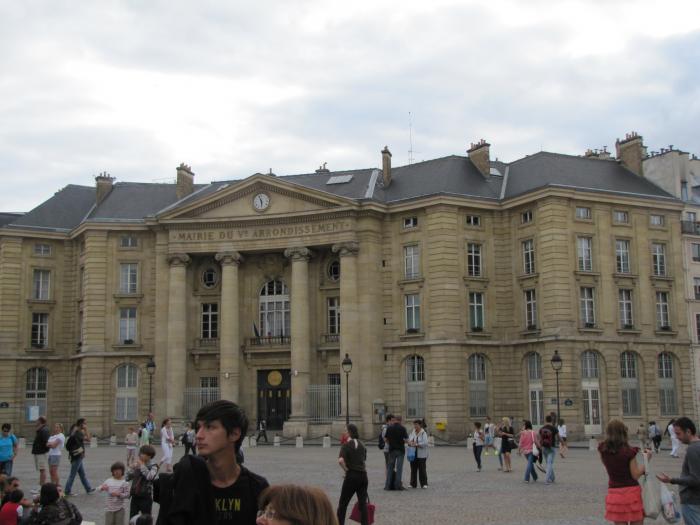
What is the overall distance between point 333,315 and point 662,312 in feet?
63.4

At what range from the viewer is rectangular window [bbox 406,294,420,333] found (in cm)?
5528

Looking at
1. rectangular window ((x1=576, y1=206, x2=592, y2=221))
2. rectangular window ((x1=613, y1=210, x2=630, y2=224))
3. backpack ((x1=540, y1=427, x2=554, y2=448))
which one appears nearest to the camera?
backpack ((x1=540, y1=427, x2=554, y2=448))

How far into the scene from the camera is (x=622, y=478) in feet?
36.6

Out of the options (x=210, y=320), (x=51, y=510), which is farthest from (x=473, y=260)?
(x=51, y=510)

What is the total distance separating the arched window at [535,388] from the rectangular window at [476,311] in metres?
3.42

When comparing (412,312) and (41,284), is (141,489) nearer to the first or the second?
(412,312)

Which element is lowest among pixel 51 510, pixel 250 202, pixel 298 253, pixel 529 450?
pixel 529 450

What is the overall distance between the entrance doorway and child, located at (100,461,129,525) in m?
44.3

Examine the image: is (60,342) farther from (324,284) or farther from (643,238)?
(643,238)

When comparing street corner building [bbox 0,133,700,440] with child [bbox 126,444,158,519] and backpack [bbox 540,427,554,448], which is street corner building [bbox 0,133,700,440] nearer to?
backpack [bbox 540,427,554,448]

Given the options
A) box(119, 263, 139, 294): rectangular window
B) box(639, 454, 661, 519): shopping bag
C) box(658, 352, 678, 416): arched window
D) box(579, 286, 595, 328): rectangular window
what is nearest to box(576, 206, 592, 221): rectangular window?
box(579, 286, 595, 328): rectangular window

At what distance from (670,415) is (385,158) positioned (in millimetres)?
22427

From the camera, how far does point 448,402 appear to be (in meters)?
52.6

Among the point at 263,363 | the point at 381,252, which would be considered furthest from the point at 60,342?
the point at 381,252
